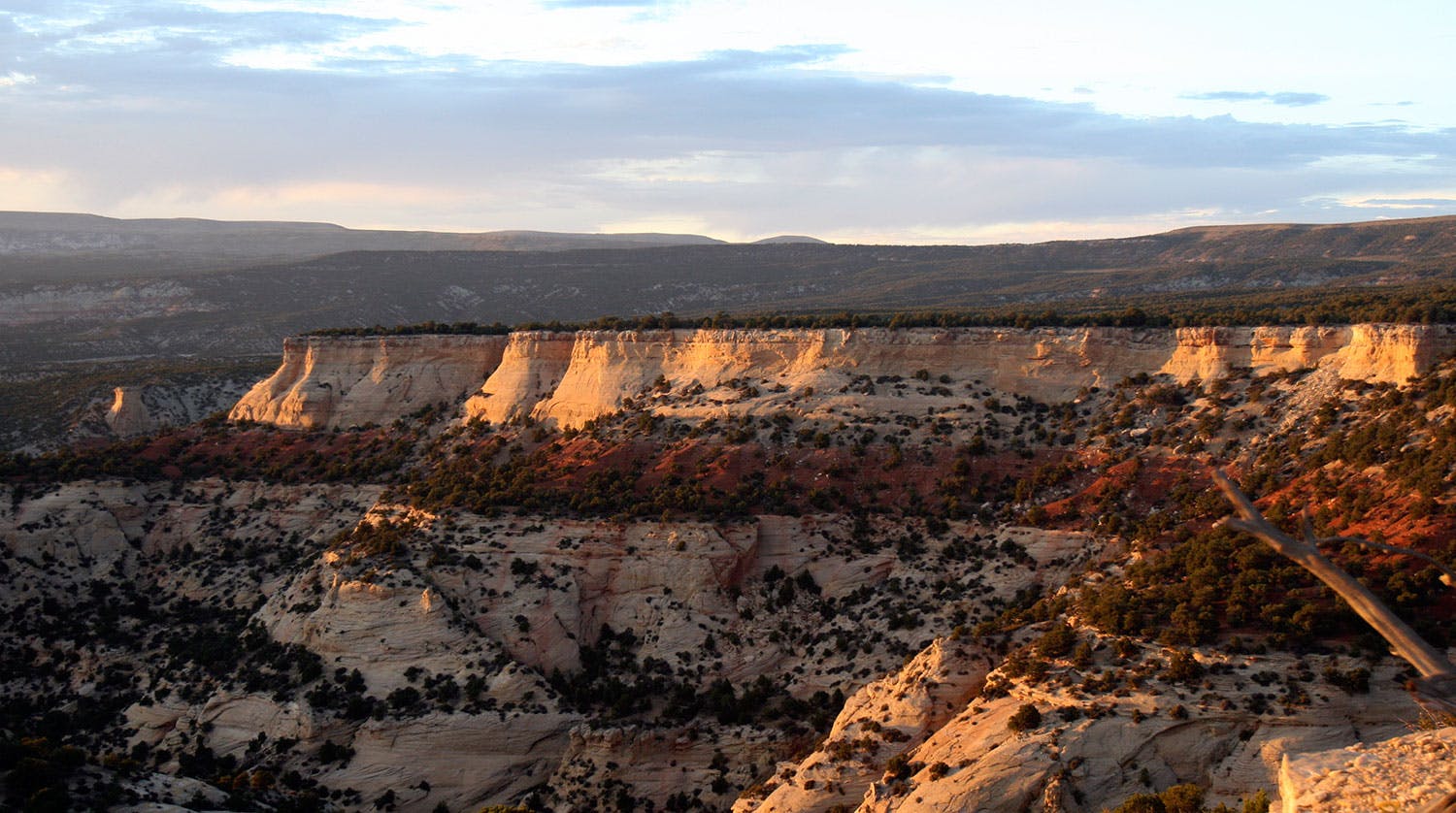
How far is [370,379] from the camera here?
56.1m

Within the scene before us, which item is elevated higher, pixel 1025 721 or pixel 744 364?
pixel 744 364

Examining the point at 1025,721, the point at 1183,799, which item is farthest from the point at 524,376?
the point at 1183,799

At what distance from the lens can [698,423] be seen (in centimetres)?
4309

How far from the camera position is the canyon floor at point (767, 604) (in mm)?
22953

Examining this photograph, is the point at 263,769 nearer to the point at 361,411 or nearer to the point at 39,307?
the point at 361,411

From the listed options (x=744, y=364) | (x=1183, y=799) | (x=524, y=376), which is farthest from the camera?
(x=524, y=376)

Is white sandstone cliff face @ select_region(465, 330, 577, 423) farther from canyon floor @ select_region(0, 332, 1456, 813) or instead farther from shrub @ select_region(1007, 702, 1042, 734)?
shrub @ select_region(1007, 702, 1042, 734)

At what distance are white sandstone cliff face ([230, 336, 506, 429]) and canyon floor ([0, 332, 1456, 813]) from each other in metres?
7.16

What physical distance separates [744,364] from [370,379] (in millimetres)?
21963

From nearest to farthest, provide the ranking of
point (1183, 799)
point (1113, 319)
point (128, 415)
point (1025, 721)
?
point (1183, 799) < point (1025, 721) < point (1113, 319) < point (128, 415)

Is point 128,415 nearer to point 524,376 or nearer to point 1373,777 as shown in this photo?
point 524,376

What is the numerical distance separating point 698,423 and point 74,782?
81.7ft

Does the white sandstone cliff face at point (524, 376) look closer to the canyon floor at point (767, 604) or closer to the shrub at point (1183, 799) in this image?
the canyon floor at point (767, 604)

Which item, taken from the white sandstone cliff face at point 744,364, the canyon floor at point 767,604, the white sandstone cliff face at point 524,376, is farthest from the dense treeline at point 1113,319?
the canyon floor at point 767,604
